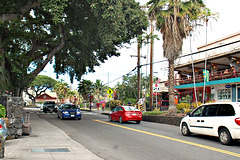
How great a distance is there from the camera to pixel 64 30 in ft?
70.5

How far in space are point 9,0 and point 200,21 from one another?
44.9 ft

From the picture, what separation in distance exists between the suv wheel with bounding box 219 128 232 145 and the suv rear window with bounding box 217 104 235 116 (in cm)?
64

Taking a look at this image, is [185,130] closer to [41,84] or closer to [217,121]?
[217,121]

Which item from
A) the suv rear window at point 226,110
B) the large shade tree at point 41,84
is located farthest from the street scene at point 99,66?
the large shade tree at point 41,84

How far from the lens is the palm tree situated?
19938mm

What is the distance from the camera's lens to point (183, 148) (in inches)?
362

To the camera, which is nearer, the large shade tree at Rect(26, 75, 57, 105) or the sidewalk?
the sidewalk

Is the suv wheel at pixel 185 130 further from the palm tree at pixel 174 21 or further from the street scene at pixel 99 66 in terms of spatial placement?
the palm tree at pixel 174 21

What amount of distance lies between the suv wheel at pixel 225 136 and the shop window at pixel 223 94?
2084 centimetres

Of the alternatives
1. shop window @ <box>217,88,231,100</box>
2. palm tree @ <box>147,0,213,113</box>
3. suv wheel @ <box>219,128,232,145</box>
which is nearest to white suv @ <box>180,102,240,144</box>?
suv wheel @ <box>219,128,232,145</box>

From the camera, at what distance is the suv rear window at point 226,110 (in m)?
9.83

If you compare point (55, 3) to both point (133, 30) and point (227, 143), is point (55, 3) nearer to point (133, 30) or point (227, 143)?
point (133, 30)

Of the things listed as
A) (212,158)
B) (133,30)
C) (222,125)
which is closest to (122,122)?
(133,30)

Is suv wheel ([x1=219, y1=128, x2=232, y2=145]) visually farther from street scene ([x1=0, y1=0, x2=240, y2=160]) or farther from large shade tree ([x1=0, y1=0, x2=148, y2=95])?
large shade tree ([x1=0, y1=0, x2=148, y2=95])
